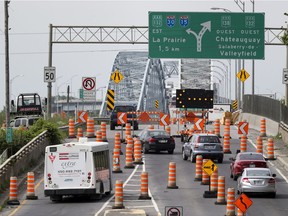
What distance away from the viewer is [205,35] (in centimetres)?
6406

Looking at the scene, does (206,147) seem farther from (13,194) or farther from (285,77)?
(13,194)

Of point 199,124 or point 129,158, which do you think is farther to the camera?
point 199,124

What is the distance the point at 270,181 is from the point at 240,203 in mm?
10124

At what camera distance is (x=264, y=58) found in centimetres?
6519

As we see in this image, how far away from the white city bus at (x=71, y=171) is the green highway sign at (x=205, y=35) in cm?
2940

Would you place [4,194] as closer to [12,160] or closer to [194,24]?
[12,160]

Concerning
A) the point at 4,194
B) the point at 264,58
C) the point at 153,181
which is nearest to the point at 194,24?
the point at 264,58

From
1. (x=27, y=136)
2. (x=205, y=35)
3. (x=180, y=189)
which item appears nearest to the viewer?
(x=180, y=189)

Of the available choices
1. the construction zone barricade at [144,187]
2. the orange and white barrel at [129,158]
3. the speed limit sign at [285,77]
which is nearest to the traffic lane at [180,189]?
the construction zone barricade at [144,187]

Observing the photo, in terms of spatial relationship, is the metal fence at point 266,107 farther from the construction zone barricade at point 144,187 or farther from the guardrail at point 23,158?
the construction zone barricade at point 144,187

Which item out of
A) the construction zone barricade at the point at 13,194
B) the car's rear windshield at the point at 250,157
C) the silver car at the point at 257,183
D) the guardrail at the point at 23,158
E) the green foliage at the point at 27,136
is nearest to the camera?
the construction zone barricade at the point at 13,194

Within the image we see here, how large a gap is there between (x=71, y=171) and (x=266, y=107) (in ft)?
131

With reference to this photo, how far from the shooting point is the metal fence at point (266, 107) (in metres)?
65.0

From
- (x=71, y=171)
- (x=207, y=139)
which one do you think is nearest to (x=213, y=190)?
(x=71, y=171)
